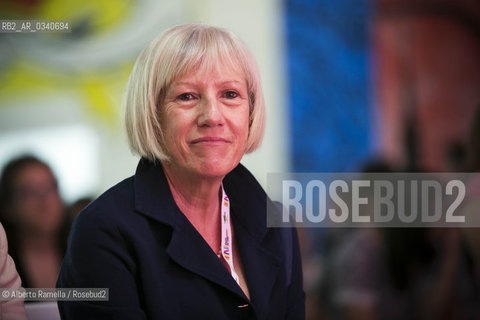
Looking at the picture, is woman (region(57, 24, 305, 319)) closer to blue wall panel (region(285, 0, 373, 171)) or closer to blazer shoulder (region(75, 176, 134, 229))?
blazer shoulder (region(75, 176, 134, 229))

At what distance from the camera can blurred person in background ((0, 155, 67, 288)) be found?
3.60 feet

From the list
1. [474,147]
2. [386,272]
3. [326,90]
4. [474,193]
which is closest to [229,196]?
[474,193]

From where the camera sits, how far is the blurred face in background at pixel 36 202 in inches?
49.3

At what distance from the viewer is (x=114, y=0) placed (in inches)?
96.8

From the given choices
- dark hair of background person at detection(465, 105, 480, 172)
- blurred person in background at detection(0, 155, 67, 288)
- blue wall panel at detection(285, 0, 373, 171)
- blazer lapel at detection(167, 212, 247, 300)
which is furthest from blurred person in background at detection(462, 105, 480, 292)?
blue wall panel at detection(285, 0, 373, 171)

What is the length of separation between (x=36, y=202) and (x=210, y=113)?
0.68 meters

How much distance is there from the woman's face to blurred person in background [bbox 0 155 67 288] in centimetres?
40

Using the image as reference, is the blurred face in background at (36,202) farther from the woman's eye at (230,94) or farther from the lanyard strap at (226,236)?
the woman's eye at (230,94)

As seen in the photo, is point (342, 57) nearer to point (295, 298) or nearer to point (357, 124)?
point (357, 124)

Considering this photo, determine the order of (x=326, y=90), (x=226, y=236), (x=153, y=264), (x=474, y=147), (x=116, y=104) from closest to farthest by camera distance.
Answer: (x=153, y=264), (x=226, y=236), (x=474, y=147), (x=116, y=104), (x=326, y=90)

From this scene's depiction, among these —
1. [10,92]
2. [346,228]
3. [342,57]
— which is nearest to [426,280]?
[346,228]

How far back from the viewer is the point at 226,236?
0.99 m

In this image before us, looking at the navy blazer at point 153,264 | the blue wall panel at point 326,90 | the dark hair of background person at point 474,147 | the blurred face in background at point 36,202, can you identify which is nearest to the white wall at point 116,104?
the blue wall panel at point 326,90

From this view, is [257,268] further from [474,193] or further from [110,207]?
[474,193]
